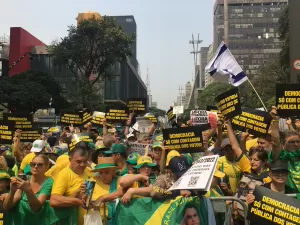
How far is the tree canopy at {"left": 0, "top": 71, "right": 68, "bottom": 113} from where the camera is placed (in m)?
48.1

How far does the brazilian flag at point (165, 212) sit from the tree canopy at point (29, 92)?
141ft

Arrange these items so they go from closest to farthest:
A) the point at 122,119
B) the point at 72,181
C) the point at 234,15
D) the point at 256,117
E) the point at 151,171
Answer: the point at 72,181, the point at 151,171, the point at 256,117, the point at 122,119, the point at 234,15

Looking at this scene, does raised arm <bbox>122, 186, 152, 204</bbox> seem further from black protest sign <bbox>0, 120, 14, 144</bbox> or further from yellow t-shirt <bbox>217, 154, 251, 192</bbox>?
black protest sign <bbox>0, 120, 14, 144</bbox>

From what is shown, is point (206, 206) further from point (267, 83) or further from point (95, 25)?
point (95, 25)

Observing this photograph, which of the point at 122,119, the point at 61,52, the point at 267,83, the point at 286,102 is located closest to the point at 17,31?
the point at 61,52

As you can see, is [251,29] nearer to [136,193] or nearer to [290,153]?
[290,153]

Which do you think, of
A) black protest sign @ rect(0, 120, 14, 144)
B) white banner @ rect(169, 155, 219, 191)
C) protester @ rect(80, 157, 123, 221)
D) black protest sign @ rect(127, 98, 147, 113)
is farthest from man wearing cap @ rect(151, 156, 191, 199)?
black protest sign @ rect(127, 98, 147, 113)

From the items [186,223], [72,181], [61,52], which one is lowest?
[186,223]

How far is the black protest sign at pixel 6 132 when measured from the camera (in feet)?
30.3

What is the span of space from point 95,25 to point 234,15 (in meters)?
94.7

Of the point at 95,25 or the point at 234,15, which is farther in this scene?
the point at 234,15

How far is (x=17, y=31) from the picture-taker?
247 feet

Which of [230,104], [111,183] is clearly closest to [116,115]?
[230,104]

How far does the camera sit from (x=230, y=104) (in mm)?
6695
